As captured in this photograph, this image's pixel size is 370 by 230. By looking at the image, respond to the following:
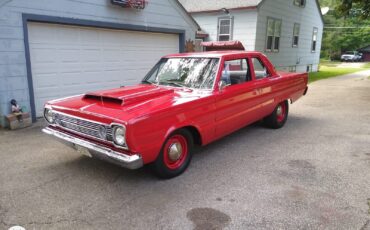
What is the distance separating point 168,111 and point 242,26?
42.0 feet

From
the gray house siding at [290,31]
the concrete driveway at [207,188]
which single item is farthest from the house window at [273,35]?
the concrete driveway at [207,188]

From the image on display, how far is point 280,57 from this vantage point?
18.0 meters

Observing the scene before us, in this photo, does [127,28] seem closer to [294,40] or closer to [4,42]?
[4,42]

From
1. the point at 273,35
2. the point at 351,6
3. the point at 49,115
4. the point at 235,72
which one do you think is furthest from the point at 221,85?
the point at 273,35

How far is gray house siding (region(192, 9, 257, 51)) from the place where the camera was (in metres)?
14.9

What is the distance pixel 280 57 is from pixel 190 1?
21.2 ft

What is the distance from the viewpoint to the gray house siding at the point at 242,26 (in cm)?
1490

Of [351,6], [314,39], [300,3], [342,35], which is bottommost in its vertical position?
[314,39]

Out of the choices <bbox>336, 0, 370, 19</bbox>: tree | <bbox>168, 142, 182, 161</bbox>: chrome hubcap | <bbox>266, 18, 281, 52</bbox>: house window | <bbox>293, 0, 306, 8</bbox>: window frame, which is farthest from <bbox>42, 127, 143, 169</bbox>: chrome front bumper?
<bbox>293, 0, 306, 8</bbox>: window frame

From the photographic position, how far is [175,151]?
4.17 metres

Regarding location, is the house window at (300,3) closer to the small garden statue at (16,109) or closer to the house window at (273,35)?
the house window at (273,35)

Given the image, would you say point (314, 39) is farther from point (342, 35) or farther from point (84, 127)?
point (342, 35)

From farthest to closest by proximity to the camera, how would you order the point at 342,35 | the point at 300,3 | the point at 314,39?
the point at 342,35, the point at 314,39, the point at 300,3

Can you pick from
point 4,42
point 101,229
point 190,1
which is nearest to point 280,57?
point 190,1
